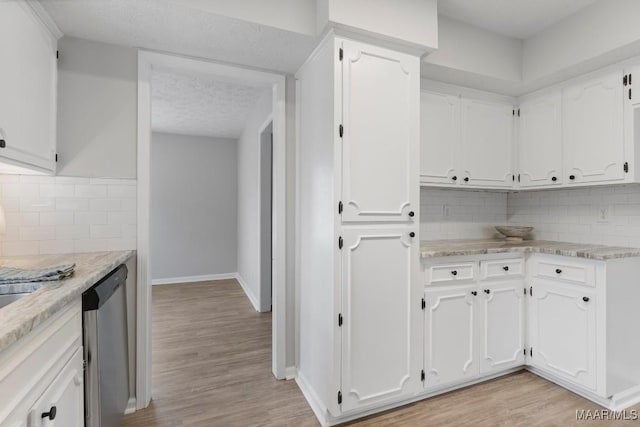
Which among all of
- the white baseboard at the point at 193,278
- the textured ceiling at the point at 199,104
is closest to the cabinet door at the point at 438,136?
the textured ceiling at the point at 199,104

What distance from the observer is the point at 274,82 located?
2.32m

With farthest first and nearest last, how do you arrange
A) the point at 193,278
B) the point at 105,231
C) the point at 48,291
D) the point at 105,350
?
1. the point at 193,278
2. the point at 105,231
3. the point at 105,350
4. the point at 48,291

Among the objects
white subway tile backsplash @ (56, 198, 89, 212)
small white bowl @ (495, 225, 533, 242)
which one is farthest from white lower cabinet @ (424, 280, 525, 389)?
white subway tile backsplash @ (56, 198, 89, 212)

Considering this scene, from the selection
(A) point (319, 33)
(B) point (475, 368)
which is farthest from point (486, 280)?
(A) point (319, 33)

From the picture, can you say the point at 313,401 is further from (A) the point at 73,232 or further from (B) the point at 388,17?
(B) the point at 388,17

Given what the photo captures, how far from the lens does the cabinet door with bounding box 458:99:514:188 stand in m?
2.60

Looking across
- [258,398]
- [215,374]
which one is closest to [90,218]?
[215,374]

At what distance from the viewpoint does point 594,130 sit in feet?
7.49

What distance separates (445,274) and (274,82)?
5.93 feet

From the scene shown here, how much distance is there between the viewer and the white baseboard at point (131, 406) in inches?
76.2

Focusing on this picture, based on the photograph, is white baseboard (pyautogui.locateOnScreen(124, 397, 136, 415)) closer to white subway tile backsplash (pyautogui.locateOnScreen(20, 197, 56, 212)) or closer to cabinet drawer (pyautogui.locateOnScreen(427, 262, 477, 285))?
white subway tile backsplash (pyautogui.locateOnScreen(20, 197, 56, 212))

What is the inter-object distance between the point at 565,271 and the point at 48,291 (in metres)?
2.80

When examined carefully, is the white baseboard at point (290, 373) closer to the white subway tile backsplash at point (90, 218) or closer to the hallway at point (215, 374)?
the hallway at point (215, 374)

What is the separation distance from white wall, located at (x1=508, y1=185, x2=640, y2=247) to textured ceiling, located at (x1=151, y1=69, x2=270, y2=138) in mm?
2908
